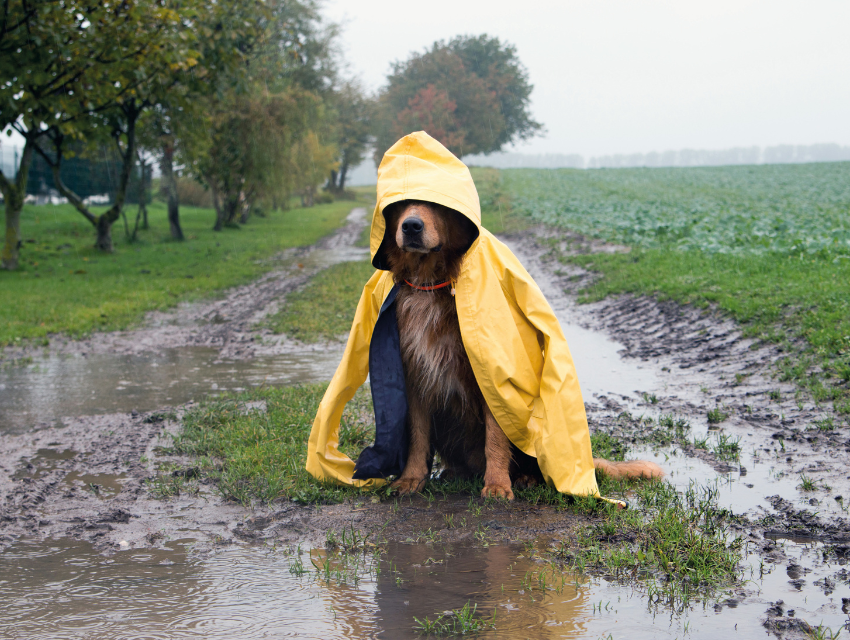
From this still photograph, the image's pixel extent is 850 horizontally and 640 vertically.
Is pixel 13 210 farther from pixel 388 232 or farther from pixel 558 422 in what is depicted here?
pixel 558 422

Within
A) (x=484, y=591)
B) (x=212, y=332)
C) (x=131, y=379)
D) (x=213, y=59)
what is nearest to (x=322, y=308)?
(x=212, y=332)

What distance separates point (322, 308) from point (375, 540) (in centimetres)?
827

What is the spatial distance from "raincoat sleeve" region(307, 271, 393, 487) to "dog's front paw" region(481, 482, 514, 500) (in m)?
0.70

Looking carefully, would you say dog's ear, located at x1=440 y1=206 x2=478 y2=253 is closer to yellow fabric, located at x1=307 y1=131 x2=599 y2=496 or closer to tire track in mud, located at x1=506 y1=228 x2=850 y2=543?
yellow fabric, located at x1=307 y1=131 x2=599 y2=496

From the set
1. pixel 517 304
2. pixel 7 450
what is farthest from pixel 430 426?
pixel 7 450

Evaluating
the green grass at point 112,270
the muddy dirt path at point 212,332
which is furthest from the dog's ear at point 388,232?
the green grass at point 112,270

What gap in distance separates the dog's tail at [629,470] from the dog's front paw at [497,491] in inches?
23.5

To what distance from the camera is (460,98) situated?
71.4 meters

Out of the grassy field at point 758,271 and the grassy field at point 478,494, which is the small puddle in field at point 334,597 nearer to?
the grassy field at point 478,494

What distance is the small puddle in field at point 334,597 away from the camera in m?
2.73

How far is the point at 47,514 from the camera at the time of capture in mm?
4043

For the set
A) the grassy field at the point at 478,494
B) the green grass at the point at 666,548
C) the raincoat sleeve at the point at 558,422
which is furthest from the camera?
the raincoat sleeve at the point at 558,422

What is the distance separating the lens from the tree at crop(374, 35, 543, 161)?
67.6 m

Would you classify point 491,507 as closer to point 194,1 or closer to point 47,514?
point 47,514
